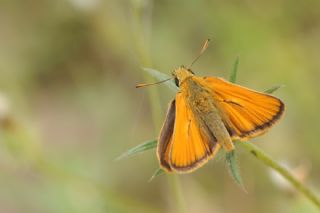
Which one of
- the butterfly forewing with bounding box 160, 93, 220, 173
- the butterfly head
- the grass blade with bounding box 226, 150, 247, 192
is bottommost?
the grass blade with bounding box 226, 150, 247, 192

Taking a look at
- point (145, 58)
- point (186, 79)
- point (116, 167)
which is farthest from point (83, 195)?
point (186, 79)

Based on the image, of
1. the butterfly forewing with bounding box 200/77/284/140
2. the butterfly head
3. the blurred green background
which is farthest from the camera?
the blurred green background

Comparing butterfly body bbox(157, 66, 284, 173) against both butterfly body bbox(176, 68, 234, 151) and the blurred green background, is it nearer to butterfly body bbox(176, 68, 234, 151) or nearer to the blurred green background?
butterfly body bbox(176, 68, 234, 151)

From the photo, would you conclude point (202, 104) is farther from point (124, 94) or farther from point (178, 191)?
point (124, 94)

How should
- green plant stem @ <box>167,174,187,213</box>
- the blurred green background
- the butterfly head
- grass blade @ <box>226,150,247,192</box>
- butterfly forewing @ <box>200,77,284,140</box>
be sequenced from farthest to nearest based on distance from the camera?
1. the blurred green background
2. green plant stem @ <box>167,174,187,213</box>
3. the butterfly head
4. butterfly forewing @ <box>200,77,284,140</box>
5. grass blade @ <box>226,150,247,192</box>

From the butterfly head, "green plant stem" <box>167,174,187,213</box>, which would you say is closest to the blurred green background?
"green plant stem" <box>167,174,187,213</box>

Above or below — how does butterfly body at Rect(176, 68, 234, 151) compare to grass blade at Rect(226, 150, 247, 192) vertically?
above

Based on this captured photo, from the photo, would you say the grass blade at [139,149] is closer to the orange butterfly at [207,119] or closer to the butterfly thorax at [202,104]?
the orange butterfly at [207,119]

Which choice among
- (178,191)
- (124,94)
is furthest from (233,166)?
(124,94)

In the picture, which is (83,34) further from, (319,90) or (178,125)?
(178,125)
